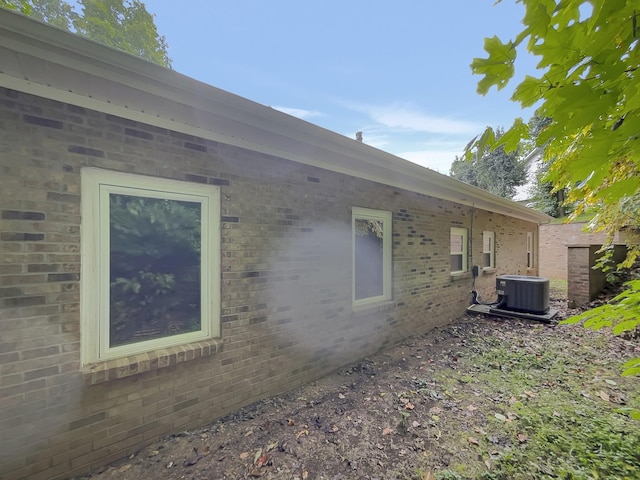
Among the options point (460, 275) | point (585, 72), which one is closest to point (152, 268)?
point (585, 72)

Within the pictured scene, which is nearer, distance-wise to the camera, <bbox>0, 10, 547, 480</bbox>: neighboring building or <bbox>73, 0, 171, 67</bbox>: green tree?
<bbox>0, 10, 547, 480</bbox>: neighboring building

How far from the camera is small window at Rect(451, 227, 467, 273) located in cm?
768

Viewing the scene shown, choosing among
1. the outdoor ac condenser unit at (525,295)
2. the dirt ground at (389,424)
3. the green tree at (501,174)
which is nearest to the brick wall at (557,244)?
the green tree at (501,174)

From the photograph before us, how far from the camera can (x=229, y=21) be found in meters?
7.95

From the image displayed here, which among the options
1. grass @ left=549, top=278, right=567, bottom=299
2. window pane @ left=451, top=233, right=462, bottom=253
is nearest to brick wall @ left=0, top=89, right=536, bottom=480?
window pane @ left=451, top=233, right=462, bottom=253

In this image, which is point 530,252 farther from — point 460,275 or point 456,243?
point 460,275

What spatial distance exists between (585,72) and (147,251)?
321cm

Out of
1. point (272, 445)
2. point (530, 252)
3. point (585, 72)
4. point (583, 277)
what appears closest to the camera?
point (585, 72)

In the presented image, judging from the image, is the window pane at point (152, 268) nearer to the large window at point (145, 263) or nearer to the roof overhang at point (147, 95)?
the large window at point (145, 263)

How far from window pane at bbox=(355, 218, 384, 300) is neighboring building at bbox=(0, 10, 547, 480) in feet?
0.95

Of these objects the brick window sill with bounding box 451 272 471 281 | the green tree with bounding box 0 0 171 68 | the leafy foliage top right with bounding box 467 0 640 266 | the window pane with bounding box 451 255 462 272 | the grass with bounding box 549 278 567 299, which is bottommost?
the grass with bounding box 549 278 567 299

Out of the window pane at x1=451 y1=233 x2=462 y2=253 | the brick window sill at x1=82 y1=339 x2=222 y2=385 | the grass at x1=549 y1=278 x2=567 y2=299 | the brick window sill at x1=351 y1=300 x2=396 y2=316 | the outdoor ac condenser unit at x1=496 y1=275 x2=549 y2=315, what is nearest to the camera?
the brick window sill at x1=82 y1=339 x2=222 y2=385

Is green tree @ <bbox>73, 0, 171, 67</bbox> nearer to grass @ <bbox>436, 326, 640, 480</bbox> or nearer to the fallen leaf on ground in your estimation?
the fallen leaf on ground

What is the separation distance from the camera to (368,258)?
510cm
